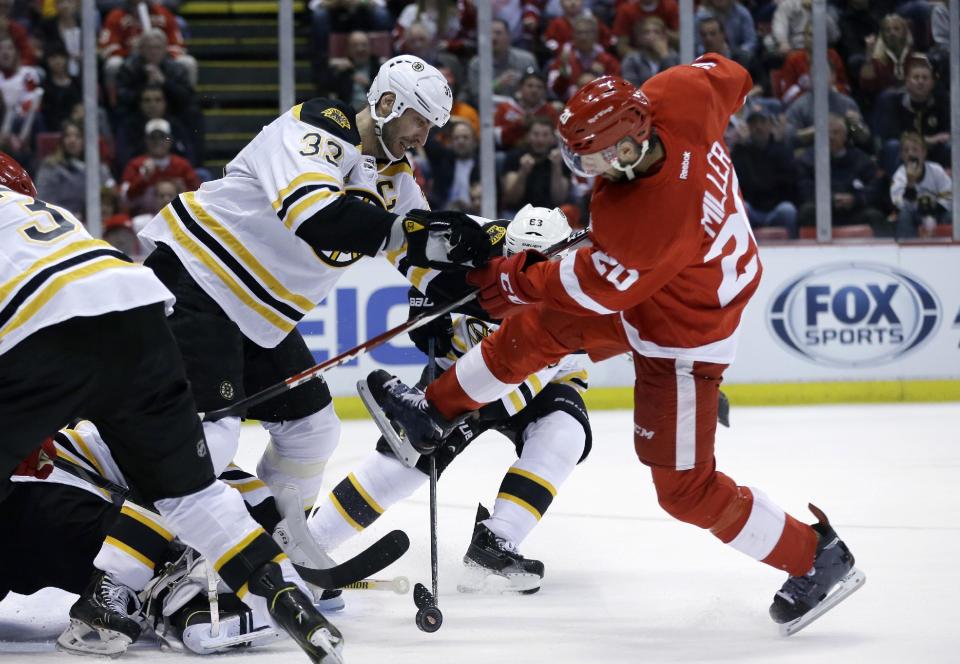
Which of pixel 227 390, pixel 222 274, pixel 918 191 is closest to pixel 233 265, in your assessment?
pixel 222 274

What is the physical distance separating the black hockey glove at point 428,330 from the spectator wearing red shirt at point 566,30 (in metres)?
3.82

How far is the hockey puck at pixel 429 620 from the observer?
9.09 ft

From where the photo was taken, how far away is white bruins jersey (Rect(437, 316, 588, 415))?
3.42 m

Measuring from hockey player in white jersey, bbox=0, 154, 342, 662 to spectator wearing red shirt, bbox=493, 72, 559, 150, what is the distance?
434cm

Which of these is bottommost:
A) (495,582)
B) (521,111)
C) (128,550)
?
(495,582)

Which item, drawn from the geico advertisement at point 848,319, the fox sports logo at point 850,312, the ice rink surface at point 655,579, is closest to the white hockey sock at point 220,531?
the ice rink surface at point 655,579

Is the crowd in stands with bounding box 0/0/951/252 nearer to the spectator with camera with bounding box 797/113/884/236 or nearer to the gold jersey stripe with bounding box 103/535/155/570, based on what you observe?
the spectator with camera with bounding box 797/113/884/236

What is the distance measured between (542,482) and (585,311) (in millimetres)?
799

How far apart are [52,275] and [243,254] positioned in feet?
2.42

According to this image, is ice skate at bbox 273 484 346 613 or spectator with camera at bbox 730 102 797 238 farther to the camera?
spectator with camera at bbox 730 102 797 238

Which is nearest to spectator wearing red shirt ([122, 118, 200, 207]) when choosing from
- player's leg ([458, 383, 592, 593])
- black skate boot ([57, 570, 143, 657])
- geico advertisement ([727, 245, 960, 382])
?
geico advertisement ([727, 245, 960, 382])

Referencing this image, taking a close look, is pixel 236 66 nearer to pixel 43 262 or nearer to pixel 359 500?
pixel 359 500

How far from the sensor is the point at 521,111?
673 cm

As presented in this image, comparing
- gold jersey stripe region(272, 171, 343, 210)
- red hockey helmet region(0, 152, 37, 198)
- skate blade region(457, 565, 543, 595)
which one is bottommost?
skate blade region(457, 565, 543, 595)
